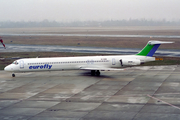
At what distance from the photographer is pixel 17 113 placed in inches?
Result: 795

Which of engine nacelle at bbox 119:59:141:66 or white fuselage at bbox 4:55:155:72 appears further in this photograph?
white fuselage at bbox 4:55:155:72

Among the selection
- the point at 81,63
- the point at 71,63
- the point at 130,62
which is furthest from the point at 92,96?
the point at 130,62

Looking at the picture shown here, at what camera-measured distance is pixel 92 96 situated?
2478 centimetres

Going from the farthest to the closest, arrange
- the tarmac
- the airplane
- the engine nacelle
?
the airplane
the engine nacelle
the tarmac

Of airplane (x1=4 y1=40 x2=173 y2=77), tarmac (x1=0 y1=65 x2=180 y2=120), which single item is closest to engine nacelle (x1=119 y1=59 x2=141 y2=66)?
airplane (x1=4 y1=40 x2=173 y2=77)

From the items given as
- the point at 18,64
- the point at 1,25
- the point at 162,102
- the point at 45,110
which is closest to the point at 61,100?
the point at 45,110

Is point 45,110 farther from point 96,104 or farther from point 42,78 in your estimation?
point 42,78

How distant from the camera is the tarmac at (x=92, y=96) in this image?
19.4 metres

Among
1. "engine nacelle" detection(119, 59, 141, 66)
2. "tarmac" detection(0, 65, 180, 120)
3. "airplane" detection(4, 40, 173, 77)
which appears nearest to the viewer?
"tarmac" detection(0, 65, 180, 120)

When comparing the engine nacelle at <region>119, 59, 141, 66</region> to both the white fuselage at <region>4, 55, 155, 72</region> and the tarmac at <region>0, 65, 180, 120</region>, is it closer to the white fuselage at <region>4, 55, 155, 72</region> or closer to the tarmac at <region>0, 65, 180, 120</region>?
the white fuselage at <region>4, 55, 155, 72</region>

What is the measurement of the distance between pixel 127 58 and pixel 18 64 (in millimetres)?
16547

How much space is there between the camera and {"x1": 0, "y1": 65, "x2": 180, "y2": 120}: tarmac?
1938 centimetres

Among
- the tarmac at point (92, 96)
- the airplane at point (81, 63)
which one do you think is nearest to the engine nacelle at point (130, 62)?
the airplane at point (81, 63)

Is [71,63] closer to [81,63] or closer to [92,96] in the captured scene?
[81,63]
